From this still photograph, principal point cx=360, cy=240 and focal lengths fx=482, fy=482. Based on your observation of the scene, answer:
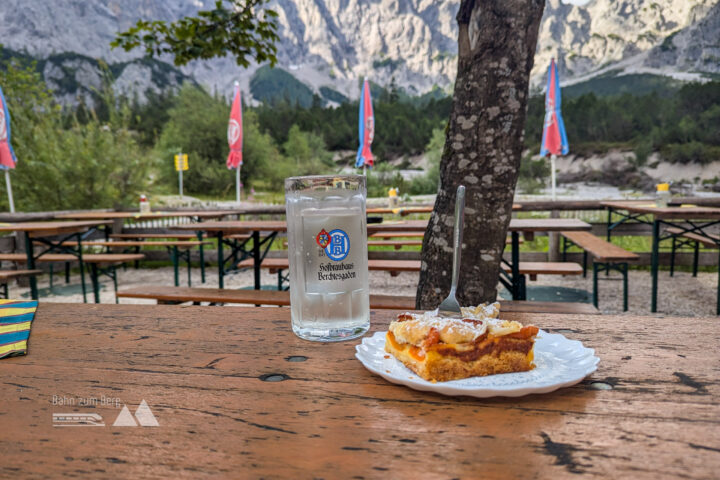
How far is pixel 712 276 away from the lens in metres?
4.73

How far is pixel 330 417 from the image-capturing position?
1.44ft

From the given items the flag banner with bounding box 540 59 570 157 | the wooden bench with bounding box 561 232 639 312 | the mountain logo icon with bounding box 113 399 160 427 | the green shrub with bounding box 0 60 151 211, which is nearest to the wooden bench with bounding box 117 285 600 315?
the wooden bench with bounding box 561 232 639 312

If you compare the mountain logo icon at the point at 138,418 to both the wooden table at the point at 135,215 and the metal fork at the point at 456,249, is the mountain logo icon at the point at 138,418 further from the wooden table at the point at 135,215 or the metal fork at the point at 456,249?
the wooden table at the point at 135,215

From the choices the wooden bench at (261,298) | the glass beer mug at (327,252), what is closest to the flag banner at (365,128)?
the wooden bench at (261,298)

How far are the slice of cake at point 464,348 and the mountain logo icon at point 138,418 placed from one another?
26 centimetres

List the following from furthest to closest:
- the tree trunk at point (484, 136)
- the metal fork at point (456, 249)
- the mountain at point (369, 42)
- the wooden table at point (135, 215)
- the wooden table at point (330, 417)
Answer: the mountain at point (369, 42) < the wooden table at point (135, 215) < the tree trunk at point (484, 136) < the metal fork at point (456, 249) < the wooden table at point (330, 417)

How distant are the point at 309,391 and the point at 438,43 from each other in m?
108

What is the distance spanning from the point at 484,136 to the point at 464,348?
1173 mm

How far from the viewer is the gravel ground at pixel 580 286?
369 cm

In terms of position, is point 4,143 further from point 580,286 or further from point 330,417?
point 330,417

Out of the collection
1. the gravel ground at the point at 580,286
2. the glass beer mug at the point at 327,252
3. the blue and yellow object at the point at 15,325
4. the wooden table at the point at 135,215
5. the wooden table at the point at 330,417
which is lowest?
the gravel ground at the point at 580,286

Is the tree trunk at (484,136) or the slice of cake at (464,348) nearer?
the slice of cake at (464,348)

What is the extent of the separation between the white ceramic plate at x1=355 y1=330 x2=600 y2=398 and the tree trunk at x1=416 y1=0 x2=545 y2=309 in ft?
3.26

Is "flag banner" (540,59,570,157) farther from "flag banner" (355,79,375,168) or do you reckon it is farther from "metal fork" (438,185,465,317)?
"metal fork" (438,185,465,317)
